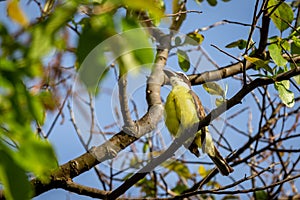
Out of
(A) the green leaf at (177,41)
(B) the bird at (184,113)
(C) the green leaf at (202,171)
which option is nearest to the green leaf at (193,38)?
(A) the green leaf at (177,41)

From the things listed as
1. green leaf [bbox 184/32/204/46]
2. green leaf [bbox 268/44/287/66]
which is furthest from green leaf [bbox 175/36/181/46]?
green leaf [bbox 268/44/287/66]

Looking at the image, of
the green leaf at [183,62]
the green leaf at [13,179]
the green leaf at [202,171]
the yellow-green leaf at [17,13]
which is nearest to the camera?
the green leaf at [13,179]

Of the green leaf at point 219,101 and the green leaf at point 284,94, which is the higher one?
the green leaf at point 219,101

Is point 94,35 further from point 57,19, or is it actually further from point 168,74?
point 168,74

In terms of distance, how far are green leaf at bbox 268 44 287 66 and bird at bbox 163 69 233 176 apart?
99 centimetres

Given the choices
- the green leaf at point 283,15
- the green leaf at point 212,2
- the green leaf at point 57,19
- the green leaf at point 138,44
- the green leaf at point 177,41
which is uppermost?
the green leaf at point 212,2

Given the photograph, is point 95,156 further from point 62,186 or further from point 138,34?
point 138,34

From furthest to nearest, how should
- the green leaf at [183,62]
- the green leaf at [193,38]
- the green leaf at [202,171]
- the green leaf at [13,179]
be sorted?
the green leaf at [202,171] < the green leaf at [193,38] < the green leaf at [183,62] < the green leaf at [13,179]

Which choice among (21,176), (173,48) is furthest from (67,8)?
(173,48)

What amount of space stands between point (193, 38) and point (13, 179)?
79.6 inches

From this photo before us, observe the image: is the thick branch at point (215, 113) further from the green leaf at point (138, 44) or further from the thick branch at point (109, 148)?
the green leaf at point (138, 44)

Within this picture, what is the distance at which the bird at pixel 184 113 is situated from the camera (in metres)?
2.86

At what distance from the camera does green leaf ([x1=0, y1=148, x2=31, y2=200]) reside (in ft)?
2.17

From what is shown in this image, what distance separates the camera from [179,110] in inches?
114
